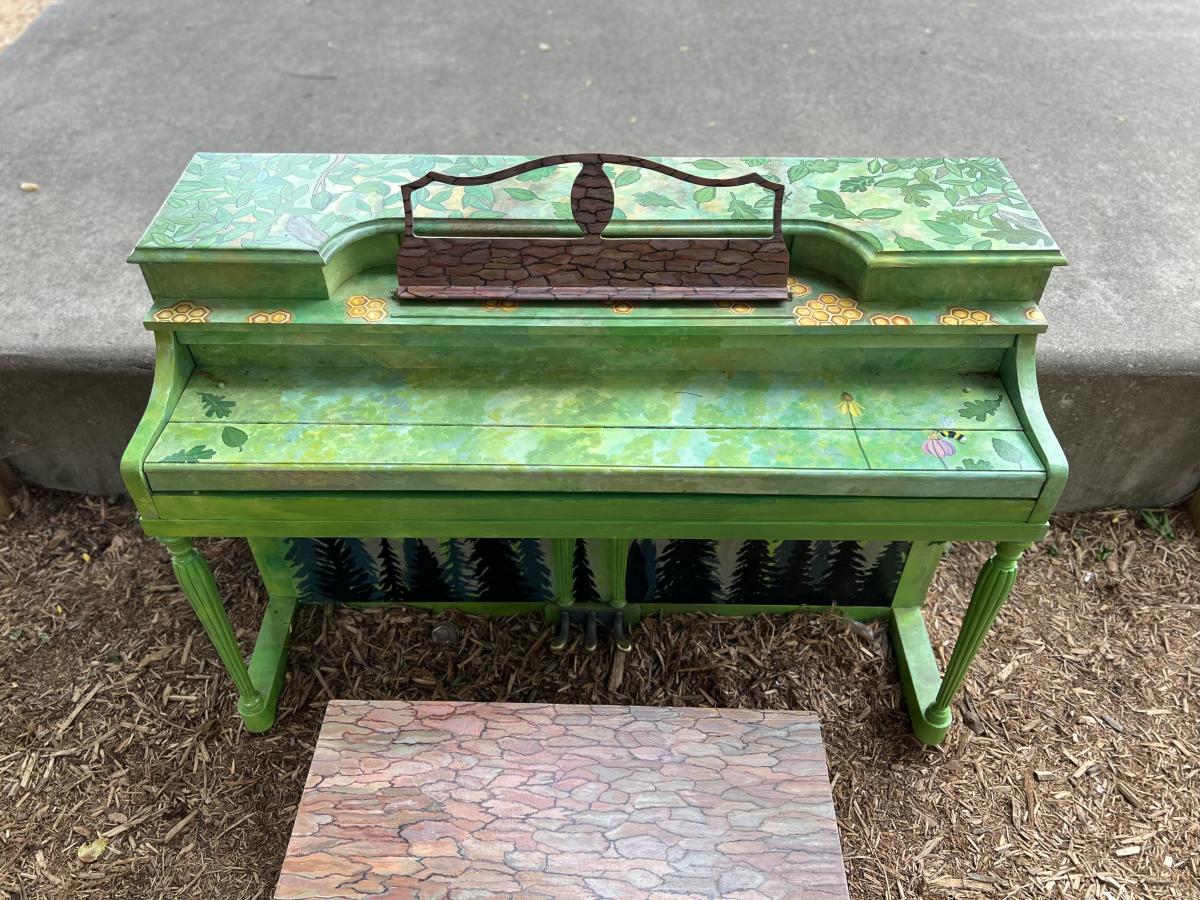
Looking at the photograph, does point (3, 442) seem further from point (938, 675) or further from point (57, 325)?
point (938, 675)

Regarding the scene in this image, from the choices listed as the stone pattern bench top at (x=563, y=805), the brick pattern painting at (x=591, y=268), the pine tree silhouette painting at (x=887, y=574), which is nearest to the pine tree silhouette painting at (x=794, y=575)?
the pine tree silhouette painting at (x=887, y=574)

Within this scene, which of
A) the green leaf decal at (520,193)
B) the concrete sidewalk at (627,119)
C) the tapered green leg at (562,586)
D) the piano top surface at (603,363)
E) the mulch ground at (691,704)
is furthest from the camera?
the concrete sidewalk at (627,119)

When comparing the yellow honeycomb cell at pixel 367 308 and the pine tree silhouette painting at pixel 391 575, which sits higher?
the yellow honeycomb cell at pixel 367 308

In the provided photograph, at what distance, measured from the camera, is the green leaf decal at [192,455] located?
1777 millimetres

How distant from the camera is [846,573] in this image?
258 centimetres

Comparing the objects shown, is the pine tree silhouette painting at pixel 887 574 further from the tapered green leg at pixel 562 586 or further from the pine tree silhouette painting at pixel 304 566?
the pine tree silhouette painting at pixel 304 566

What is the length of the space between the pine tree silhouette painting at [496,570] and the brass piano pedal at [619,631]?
288 mm

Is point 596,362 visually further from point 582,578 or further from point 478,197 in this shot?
point 582,578

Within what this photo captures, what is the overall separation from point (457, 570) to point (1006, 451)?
152 cm

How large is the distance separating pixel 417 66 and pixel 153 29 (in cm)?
Answer: 145

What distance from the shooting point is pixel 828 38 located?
14.2ft

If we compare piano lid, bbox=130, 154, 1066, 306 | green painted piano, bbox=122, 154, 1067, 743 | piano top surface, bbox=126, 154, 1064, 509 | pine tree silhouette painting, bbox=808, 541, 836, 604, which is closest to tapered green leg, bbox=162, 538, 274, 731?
green painted piano, bbox=122, 154, 1067, 743

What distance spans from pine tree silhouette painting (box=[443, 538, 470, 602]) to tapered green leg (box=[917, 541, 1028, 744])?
1341 mm

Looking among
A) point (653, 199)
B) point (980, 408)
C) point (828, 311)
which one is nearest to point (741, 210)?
point (653, 199)
